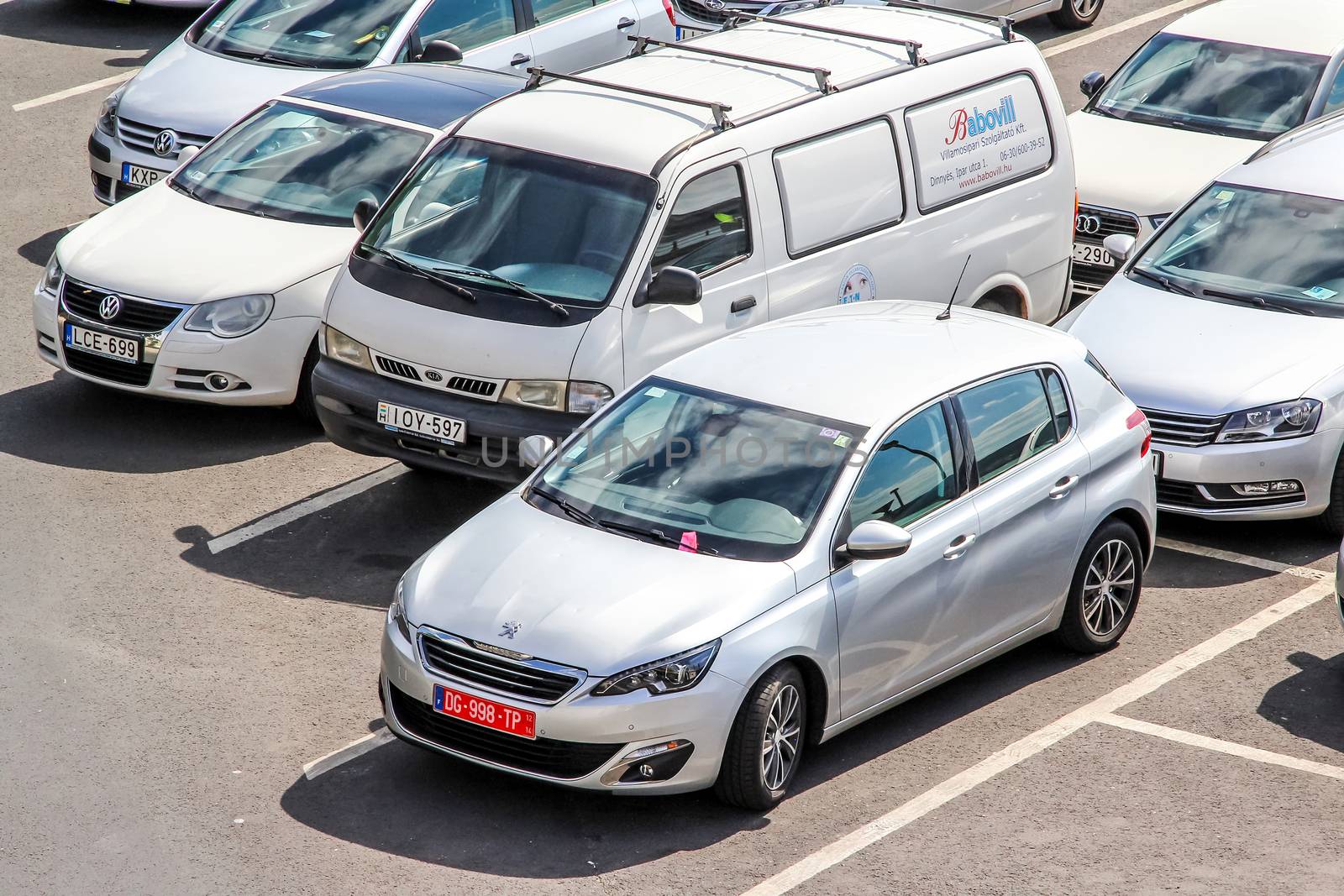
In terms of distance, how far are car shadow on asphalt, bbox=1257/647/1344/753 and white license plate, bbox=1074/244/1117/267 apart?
15.7ft

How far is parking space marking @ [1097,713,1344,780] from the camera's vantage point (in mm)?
7836

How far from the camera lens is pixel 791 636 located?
7.20 metres

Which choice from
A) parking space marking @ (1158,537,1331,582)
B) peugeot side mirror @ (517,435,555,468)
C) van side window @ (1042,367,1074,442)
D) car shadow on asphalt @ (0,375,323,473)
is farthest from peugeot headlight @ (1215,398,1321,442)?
car shadow on asphalt @ (0,375,323,473)

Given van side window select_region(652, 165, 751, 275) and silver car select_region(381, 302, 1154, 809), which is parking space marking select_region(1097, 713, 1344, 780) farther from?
van side window select_region(652, 165, 751, 275)

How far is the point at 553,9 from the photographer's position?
14680 mm

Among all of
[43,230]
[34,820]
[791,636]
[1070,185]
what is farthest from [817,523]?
[43,230]

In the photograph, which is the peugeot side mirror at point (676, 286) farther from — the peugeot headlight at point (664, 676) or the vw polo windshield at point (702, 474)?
the peugeot headlight at point (664, 676)

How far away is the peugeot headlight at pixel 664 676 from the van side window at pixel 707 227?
3.13 metres

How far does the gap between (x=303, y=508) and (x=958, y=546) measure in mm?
4051

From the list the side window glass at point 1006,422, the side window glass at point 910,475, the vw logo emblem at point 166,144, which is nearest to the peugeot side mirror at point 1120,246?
the side window glass at point 1006,422

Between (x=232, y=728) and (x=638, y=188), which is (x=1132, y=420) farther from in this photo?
(x=232, y=728)

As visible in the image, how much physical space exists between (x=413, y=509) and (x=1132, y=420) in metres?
4.03

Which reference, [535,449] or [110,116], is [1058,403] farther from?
[110,116]

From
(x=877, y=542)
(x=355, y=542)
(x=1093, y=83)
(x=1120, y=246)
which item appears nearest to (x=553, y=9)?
(x=1093, y=83)
